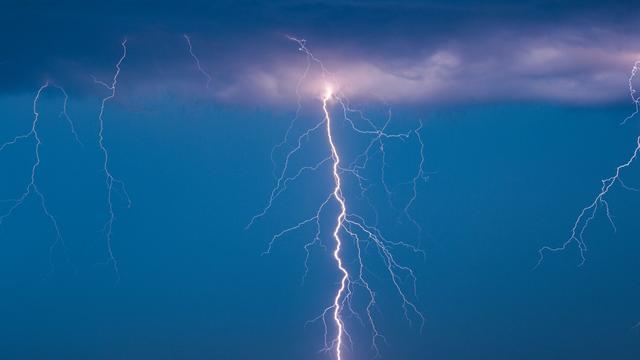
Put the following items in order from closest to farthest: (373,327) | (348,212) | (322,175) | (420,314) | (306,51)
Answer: (306,51) → (373,327) → (420,314) → (348,212) → (322,175)

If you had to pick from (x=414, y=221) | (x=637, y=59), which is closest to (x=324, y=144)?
(x=414, y=221)

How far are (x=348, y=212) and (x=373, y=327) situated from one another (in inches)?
120

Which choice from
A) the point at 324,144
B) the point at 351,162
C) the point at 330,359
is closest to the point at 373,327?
the point at 330,359

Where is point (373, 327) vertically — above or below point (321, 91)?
below

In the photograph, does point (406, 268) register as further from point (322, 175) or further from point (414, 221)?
point (322, 175)

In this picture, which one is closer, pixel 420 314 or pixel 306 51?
pixel 306 51

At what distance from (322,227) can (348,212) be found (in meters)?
1.99

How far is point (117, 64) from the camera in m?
14.1

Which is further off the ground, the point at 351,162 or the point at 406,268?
the point at 351,162

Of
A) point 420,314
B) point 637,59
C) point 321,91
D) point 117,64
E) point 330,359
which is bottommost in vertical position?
point 330,359

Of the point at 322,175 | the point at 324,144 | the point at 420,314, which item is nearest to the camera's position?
the point at 420,314

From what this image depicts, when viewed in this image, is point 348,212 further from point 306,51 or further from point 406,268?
point 306,51

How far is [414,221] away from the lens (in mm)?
18875

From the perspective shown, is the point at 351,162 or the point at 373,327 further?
the point at 351,162
